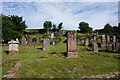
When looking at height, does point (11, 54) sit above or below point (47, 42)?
below

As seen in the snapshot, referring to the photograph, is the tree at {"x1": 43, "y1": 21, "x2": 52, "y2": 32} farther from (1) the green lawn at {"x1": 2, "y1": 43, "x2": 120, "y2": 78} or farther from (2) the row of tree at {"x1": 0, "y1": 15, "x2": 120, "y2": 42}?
(1) the green lawn at {"x1": 2, "y1": 43, "x2": 120, "y2": 78}

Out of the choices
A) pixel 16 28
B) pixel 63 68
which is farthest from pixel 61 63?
pixel 16 28

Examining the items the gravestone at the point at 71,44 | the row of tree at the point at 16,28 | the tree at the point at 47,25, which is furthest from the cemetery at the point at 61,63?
the tree at the point at 47,25

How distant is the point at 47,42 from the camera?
12.4 metres

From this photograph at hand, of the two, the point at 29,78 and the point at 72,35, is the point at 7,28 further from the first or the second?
the point at 29,78

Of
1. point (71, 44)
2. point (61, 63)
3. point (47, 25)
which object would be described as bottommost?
point (61, 63)

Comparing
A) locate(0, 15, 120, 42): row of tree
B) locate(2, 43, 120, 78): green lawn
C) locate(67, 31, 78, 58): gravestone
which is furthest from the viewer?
locate(0, 15, 120, 42): row of tree

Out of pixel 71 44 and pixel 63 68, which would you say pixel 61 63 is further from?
pixel 71 44

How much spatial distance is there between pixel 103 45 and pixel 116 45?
12.8ft

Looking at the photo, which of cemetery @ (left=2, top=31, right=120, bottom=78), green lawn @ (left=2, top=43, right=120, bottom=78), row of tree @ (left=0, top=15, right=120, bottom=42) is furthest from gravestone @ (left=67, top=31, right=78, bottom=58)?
row of tree @ (left=0, top=15, right=120, bottom=42)

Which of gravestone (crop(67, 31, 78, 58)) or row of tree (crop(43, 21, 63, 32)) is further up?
row of tree (crop(43, 21, 63, 32))

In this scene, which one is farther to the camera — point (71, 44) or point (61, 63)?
point (71, 44)

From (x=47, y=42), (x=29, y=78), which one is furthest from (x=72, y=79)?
A: (x=47, y=42)

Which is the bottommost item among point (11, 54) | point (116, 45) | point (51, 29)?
point (11, 54)
